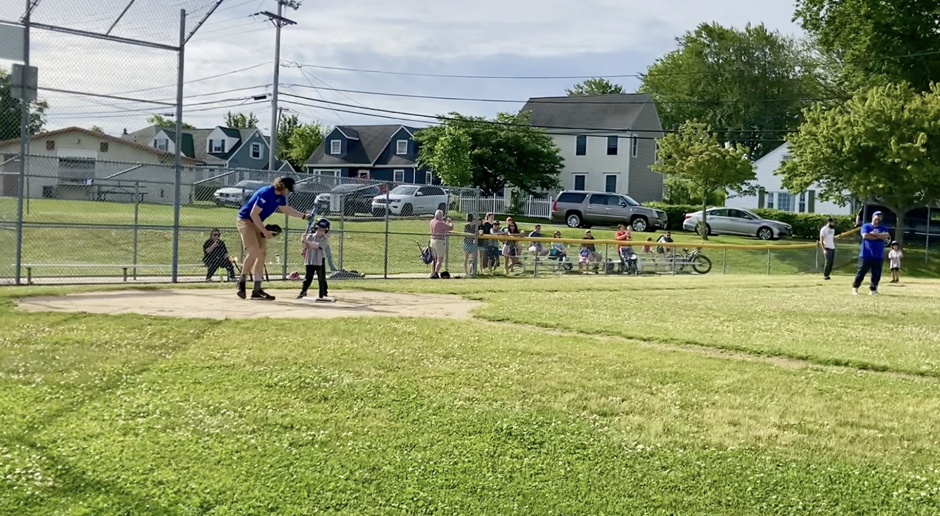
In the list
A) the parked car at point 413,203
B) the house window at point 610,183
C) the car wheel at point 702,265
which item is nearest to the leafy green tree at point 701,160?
the car wheel at point 702,265

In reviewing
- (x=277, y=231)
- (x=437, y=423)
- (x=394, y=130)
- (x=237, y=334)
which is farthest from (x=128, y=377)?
(x=394, y=130)

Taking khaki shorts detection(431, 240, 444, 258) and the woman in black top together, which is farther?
khaki shorts detection(431, 240, 444, 258)

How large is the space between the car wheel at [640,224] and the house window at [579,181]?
14.8 metres

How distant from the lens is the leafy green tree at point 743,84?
69.4m

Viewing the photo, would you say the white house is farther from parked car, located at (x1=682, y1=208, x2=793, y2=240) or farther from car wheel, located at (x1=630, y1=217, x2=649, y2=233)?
car wheel, located at (x1=630, y1=217, x2=649, y2=233)

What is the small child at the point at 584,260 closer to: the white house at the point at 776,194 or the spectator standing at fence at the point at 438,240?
the spectator standing at fence at the point at 438,240

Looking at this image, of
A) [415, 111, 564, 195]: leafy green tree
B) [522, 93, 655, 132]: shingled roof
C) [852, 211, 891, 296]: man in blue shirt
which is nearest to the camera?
[852, 211, 891, 296]: man in blue shirt

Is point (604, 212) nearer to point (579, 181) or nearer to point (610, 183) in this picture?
point (610, 183)

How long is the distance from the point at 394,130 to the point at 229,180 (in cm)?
4092

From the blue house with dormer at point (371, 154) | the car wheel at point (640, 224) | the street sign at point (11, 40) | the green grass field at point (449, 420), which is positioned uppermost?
the blue house with dormer at point (371, 154)

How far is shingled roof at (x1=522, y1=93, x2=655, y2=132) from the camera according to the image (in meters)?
53.4

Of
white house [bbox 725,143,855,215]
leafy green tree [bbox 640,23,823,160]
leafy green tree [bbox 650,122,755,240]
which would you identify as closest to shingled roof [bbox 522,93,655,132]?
white house [bbox 725,143,855,215]

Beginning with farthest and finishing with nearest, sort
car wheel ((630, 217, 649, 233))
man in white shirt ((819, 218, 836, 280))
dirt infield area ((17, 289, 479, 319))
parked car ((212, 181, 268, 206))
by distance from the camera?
car wheel ((630, 217, 649, 233)), man in white shirt ((819, 218, 836, 280)), parked car ((212, 181, 268, 206)), dirt infield area ((17, 289, 479, 319))

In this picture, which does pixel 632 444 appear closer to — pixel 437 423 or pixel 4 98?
pixel 437 423
